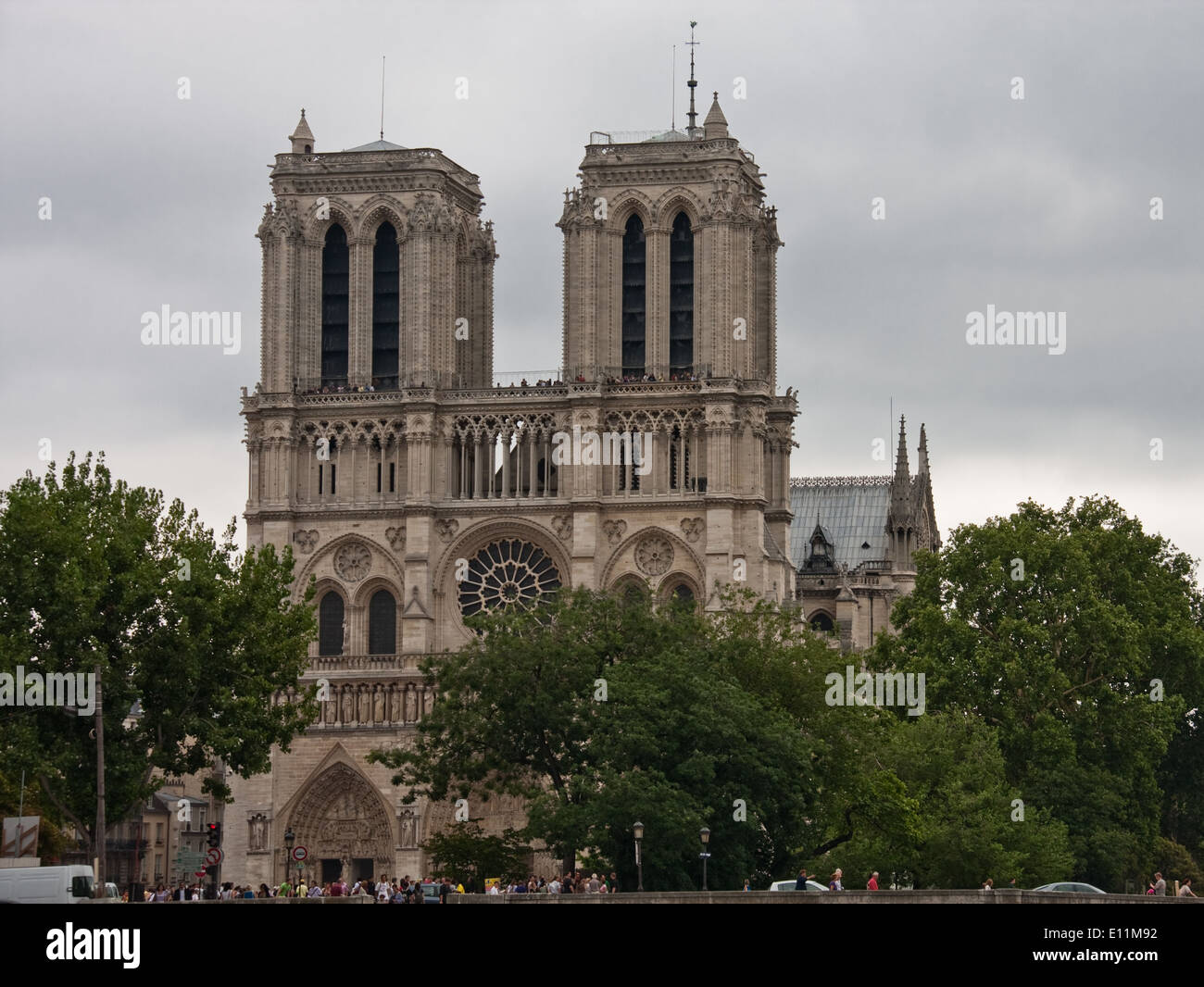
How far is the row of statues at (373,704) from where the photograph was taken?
93.1 m

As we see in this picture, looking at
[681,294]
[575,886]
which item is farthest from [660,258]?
[575,886]

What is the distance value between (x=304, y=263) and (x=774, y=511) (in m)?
20.5

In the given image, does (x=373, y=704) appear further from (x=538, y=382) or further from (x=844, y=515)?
(x=844, y=515)

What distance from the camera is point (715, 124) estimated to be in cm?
9825

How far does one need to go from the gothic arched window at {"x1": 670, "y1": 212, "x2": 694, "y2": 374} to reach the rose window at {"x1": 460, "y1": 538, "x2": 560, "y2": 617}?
8.96 meters

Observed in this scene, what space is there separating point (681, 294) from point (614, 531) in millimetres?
9636

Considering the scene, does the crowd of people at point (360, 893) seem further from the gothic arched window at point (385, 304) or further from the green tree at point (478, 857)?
the gothic arched window at point (385, 304)

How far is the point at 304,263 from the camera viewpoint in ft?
328

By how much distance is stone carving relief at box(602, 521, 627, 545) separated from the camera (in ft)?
314

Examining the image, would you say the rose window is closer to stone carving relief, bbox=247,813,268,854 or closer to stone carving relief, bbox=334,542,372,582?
stone carving relief, bbox=334,542,372,582

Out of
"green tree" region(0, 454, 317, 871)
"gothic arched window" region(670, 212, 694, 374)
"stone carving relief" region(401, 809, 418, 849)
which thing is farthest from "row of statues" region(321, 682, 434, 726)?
"green tree" region(0, 454, 317, 871)

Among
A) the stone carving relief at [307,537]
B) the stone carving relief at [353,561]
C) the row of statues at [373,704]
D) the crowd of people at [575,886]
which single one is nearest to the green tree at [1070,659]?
the row of statues at [373,704]
